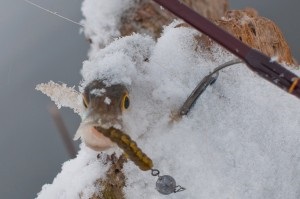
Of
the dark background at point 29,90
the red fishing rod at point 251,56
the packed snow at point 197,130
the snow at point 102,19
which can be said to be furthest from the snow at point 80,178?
the dark background at point 29,90

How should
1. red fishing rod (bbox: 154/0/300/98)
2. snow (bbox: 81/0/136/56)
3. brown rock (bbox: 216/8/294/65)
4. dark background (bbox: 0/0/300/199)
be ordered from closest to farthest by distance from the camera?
red fishing rod (bbox: 154/0/300/98), brown rock (bbox: 216/8/294/65), snow (bbox: 81/0/136/56), dark background (bbox: 0/0/300/199)

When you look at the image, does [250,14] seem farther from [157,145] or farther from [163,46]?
[157,145]

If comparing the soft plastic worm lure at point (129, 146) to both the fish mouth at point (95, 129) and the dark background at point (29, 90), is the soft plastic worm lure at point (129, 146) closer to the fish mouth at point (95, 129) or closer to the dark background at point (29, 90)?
the fish mouth at point (95, 129)

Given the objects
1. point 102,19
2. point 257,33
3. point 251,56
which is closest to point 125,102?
point 251,56

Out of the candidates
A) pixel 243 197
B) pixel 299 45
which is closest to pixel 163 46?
pixel 243 197

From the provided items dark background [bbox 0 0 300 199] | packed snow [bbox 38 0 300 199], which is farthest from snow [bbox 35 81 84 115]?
dark background [bbox 0 0 300 199]

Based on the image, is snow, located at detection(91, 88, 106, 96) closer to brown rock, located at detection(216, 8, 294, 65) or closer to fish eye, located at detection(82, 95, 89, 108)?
fish eye, located at detection(82, 95, 89, 108)
